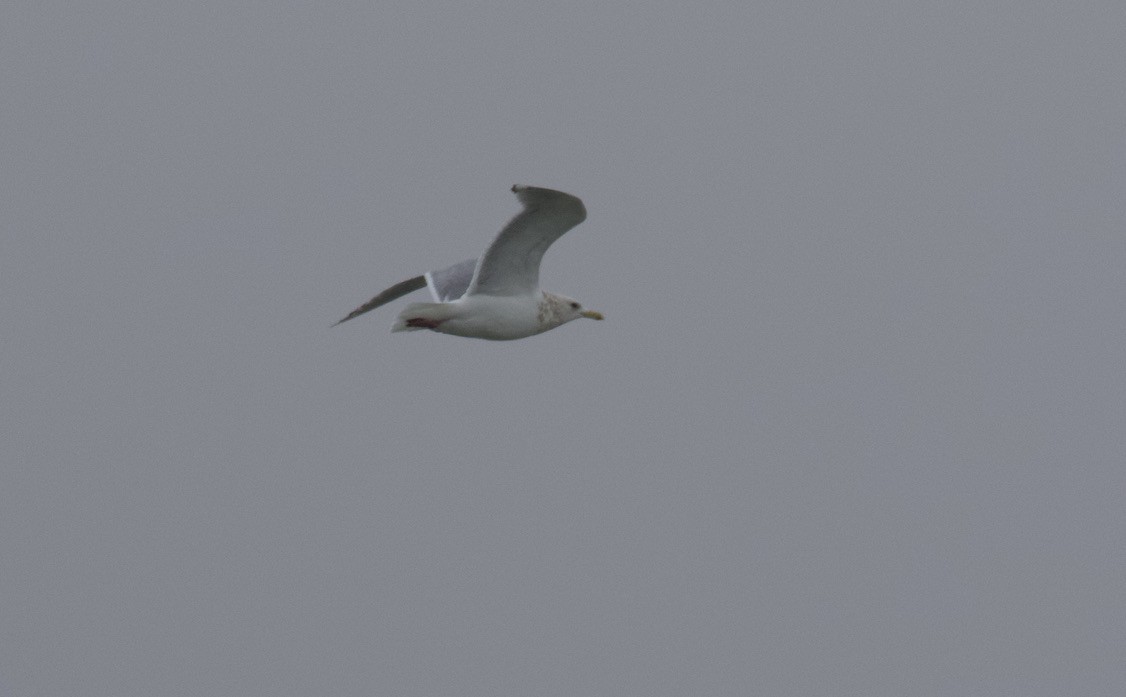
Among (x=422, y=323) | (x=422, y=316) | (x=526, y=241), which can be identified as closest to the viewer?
(x=526, y=241)

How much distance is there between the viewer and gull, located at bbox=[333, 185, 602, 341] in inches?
597

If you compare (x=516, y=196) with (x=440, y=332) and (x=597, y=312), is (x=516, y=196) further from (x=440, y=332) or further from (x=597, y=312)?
(x=597, y=312)

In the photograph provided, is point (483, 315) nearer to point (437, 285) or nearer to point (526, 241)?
point (526, 241)

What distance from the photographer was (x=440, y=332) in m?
16.3

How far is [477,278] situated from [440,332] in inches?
22.0

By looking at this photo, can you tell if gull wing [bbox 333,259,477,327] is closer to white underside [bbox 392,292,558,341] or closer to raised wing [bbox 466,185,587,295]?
white underside [bbox 392,292,558,341]

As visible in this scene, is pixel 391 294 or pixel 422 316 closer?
pixel 422 316

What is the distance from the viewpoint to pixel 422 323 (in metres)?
16.0

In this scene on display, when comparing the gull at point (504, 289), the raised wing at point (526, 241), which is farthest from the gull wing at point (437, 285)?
the raised wing at point (526, 241)

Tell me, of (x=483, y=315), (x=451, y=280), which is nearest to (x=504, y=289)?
(x=483, y=315)

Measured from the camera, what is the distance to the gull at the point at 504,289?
1516 centimetres

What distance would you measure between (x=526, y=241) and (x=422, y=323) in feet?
3.55

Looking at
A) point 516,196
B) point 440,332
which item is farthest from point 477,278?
point 516,196

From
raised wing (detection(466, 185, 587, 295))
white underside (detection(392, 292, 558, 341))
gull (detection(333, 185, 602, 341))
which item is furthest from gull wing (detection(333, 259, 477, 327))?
raised wing (detection(466, 185, 587, 295))
